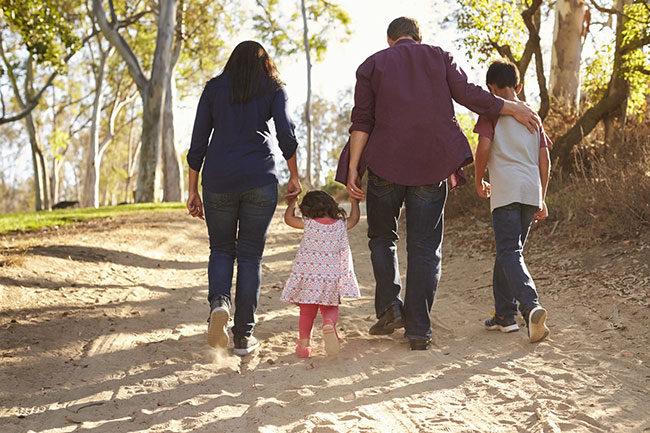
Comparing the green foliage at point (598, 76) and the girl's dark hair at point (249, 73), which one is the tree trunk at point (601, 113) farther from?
the girl's dark hair at point (249, 73)

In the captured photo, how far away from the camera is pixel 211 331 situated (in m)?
4.02

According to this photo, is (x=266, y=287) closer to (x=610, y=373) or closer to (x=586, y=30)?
(x=610, y=373)

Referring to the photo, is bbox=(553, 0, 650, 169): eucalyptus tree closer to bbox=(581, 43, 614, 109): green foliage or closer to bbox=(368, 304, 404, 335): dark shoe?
bbox=(581, 43, 614, 109): green foliage

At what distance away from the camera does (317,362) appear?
4.14 m

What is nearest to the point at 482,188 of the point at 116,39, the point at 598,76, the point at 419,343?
the point at 419,343

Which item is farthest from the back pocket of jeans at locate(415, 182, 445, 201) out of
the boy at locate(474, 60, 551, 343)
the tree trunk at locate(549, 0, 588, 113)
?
the tree trunk at locate(549, 0, 588, 113)

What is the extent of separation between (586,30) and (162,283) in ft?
36.8

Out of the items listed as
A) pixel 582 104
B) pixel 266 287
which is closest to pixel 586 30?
pixel 582 104

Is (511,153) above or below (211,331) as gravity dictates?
above

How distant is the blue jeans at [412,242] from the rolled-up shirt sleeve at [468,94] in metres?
0.60

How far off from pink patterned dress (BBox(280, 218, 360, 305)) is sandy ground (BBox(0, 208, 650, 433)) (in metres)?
0.43

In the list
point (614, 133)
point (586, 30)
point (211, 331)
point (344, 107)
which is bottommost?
point (211, 331)

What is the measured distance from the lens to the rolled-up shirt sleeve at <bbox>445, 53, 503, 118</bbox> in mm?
4215

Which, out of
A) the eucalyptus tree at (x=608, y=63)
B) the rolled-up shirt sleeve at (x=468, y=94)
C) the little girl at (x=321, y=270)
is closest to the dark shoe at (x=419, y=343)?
the little girl at (x=321, y=270)
